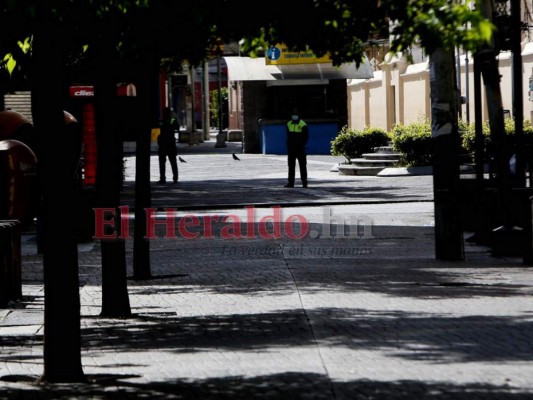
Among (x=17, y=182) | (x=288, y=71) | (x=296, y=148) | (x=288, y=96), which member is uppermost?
(x=288, y=71)

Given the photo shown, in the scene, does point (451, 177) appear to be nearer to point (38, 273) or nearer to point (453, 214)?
point (453, 214)

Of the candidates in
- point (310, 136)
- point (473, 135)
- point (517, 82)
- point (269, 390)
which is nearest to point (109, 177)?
point (269, 390)

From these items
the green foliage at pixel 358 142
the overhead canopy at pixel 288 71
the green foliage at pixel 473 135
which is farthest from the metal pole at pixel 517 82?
the overhead canopy at pixel 288 71

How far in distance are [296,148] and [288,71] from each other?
22.3 metres

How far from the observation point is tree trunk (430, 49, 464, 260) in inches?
642

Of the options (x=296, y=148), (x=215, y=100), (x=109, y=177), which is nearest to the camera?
(x=109, y=177)

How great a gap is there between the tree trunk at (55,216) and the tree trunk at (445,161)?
832 cm

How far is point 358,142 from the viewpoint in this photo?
4062 cm

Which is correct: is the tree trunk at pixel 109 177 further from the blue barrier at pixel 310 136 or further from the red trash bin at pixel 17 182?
the blue barrier at pixel 310 136

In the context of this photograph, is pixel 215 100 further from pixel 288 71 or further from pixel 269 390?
pixel 269 390

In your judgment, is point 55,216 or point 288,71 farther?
point 288,71

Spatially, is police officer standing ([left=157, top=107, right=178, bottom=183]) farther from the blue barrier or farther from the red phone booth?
the blue barrier

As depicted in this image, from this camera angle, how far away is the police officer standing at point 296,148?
3222 centimetres

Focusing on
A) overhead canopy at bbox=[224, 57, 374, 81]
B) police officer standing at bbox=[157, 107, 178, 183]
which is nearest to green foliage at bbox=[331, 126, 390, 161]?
police officer standing at bbox=[157, 107, 178, 183]
